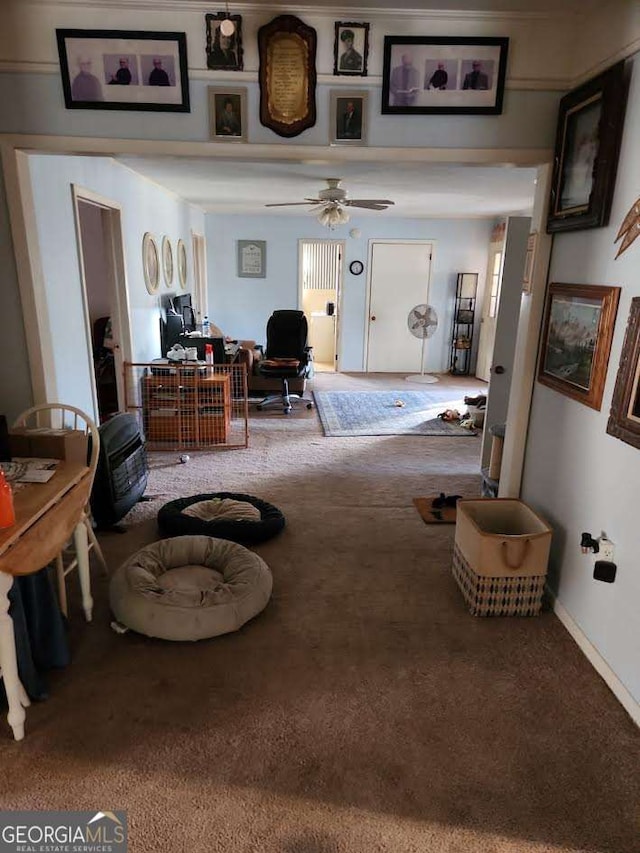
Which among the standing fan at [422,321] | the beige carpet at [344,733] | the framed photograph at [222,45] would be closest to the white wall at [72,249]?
the framed photograph at [222,45]

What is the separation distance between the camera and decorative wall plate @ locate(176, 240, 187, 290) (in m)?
6.37

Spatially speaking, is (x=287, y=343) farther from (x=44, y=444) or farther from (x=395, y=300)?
(x=44, y=444)

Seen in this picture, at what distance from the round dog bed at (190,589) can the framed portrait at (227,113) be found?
190 centimetres

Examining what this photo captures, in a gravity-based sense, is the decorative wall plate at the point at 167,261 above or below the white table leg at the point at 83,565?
above

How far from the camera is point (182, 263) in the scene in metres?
6.55

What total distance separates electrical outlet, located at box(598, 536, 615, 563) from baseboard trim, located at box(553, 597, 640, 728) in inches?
15.5

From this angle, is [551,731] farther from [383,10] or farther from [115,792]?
[383,10]

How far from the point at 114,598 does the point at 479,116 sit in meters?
2.67

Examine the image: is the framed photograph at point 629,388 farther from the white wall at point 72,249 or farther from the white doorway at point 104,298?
the white doorway at point 104,298

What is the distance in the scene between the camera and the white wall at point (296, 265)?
801 centimetres

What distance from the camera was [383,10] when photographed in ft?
7.66

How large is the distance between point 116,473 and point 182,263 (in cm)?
416

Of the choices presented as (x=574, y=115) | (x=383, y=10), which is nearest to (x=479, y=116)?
(x=574, y=115)

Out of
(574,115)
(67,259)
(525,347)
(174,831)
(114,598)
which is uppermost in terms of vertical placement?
(574,115)
